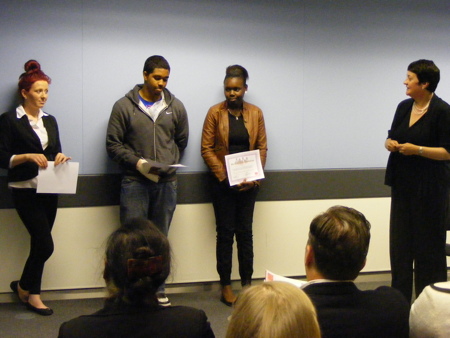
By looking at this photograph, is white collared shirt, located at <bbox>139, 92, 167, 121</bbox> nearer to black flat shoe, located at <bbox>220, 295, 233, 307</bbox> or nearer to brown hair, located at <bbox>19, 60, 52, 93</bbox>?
brown hair, located at <bbox>19, 60, 52, 93</bbox>

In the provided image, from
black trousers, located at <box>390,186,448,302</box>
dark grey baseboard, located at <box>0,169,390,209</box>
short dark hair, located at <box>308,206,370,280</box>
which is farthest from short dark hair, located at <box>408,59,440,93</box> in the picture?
short dark hair, located at <box>308,206,370,280</box>

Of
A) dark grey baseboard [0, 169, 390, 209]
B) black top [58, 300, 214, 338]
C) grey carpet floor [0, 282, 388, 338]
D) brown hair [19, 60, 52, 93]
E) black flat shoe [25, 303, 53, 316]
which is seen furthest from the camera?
dark grey baseboard [0, 169, 390, 209]

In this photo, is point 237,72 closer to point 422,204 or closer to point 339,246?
point 422,204

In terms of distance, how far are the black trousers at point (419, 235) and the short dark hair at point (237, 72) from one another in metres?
1.29

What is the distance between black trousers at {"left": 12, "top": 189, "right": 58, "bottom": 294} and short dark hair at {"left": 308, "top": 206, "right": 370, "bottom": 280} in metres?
2.21

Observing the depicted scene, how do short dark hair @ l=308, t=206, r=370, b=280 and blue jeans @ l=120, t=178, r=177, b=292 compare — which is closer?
short dark hair @ l=308, t=206, r=370, b=280

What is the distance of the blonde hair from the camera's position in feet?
3.35

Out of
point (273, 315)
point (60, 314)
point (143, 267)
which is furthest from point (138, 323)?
point (60, 314)

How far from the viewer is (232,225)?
3.75m

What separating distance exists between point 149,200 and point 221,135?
671 millimetres

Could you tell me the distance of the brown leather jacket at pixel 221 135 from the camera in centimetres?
371

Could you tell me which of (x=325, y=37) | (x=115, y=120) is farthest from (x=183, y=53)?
(x=325, y=37)

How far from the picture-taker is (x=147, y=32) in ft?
12.6

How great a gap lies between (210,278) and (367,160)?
161cm
